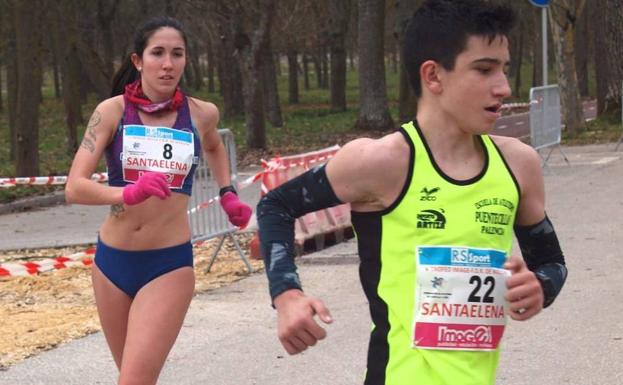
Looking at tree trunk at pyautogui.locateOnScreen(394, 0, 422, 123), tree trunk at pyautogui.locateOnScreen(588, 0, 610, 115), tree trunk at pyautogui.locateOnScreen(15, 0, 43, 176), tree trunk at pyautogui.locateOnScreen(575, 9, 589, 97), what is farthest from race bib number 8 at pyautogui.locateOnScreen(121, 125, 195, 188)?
tree trunk at pyautogui.locateOnScreen(575, 9, 589, 97)

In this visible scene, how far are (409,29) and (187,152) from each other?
218 cm

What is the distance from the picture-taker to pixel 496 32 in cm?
327

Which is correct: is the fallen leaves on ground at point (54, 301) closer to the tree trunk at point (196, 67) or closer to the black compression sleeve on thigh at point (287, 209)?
the black compression sleeve on thigh at point (287, 209)

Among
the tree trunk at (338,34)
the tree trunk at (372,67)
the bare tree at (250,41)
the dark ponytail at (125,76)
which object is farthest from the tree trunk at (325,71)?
the dark ponytail at (125,76)

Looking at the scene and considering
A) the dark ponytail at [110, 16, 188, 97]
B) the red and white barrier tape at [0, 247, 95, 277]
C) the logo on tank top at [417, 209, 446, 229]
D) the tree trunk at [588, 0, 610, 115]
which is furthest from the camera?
the tree trunk at [588, 0, 610, 115]

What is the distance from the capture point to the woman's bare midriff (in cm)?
516

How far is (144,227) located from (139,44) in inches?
33.0

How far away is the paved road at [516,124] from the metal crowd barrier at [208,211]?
52.3 ft

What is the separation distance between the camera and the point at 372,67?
108 feet

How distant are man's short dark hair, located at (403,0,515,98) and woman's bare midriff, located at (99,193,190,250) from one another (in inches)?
82.3

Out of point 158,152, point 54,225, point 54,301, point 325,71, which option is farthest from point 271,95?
point 158,152

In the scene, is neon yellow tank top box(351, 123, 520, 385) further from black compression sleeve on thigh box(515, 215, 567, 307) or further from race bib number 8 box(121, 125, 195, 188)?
race bib number 8 box(121, 125, 195, 188)

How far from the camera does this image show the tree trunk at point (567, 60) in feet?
82.2

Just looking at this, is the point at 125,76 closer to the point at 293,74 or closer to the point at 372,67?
the point at 372,67
